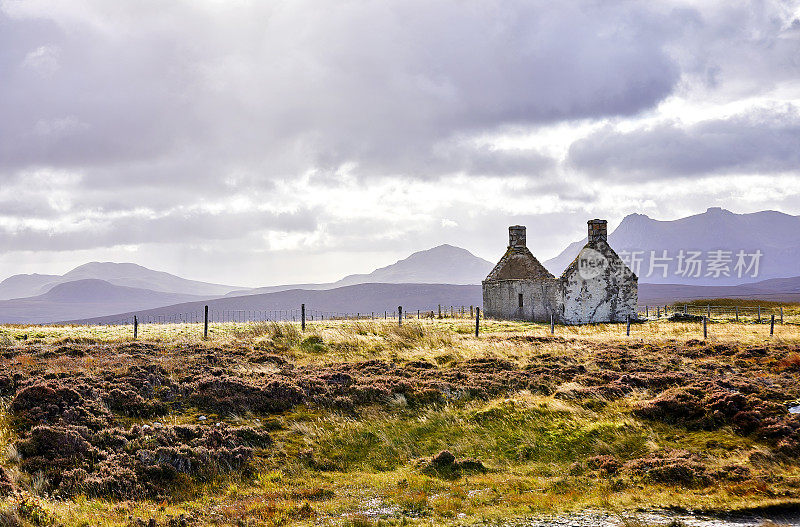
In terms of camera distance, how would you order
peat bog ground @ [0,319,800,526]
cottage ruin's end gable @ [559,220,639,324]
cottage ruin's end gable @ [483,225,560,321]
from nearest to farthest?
peat bog ground @ [0,319,800,526]
cottage ruin's end gable @ [559,220,639,324]
cottage ruin's end gable @ [483,225,560,321]

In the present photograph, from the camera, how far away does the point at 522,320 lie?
53.6m

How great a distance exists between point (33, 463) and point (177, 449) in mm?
2776

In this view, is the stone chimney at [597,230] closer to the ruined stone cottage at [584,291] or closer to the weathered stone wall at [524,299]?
the ruined stone cottage at [584,291]

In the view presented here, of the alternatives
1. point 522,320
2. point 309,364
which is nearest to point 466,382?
point 309,364

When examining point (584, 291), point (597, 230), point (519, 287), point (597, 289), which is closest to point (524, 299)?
point (519, 287)

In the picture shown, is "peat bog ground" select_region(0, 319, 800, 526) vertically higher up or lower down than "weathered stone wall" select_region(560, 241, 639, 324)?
lower down

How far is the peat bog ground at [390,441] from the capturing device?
35.3 feet

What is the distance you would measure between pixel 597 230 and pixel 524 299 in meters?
8.98

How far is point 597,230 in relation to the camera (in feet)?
173

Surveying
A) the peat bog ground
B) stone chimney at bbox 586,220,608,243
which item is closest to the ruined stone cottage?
stone chimney at bbox 586,220,608,243

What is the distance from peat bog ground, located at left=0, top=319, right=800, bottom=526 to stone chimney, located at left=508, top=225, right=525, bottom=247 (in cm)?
3674

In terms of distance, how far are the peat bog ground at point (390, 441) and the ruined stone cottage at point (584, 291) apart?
26.9 m

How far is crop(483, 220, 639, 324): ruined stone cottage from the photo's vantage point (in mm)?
50250

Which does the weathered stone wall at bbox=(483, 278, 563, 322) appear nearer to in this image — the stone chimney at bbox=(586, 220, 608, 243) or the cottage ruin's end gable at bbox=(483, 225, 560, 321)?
the cottage ruin's end gable at bbox=(483, 225, 560, 321)
